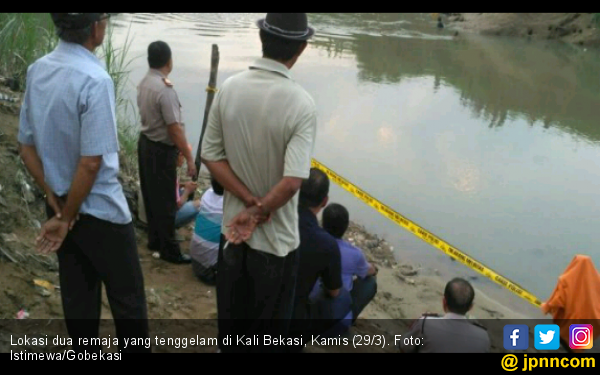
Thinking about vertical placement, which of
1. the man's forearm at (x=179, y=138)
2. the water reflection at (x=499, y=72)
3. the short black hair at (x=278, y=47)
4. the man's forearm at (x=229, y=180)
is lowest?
the water reflection at (x=499, y=72)

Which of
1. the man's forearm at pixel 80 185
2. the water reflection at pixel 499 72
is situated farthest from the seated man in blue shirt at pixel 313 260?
the water reflection at pixel 499 72

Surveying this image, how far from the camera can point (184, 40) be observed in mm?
15492

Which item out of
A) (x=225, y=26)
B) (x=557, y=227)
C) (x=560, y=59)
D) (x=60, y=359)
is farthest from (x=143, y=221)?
(x=560, y=59)

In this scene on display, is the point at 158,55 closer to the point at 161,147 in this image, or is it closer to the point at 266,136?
the point at 161,147

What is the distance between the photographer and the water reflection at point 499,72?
39.0 feet

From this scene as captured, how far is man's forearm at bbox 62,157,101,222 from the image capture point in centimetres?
258

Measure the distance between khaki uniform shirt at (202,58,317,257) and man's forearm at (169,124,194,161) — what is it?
148cm

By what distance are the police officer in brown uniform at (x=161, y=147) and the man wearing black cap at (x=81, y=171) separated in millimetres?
1556

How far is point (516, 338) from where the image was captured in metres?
4.52

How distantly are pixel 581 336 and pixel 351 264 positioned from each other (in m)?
1.78

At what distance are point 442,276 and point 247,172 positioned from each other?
3.84 m

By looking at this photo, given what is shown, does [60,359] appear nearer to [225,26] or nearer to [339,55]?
[339,55]

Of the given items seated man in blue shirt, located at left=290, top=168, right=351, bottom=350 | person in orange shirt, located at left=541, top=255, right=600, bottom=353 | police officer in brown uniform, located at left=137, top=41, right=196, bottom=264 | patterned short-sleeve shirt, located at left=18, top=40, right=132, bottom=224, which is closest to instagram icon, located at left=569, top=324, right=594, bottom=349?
person in orange shirt, located at left=541, top=255, right=600, bottom=353

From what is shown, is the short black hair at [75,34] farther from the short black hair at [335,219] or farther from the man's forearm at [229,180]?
the short black hair at [335,219]
